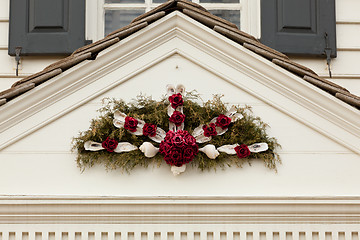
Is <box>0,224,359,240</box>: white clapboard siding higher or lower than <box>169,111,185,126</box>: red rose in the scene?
lower

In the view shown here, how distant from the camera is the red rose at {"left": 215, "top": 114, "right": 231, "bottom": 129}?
11.9 ft

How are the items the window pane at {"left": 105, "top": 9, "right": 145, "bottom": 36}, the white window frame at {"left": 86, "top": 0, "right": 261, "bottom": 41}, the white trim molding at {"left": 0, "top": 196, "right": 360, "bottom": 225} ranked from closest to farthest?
the white trim molding at {"left": 0, "top": 196, "right": 360, "bottom": 225}
the white window frame at {"left": 86, "top": 0, "right": 261, "bottom": 41}
the window pane at {"left": 105, "top": 9, "right": 145, "bottom": 36}

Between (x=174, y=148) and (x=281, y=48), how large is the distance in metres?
1.95

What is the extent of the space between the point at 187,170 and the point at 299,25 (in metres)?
2.13

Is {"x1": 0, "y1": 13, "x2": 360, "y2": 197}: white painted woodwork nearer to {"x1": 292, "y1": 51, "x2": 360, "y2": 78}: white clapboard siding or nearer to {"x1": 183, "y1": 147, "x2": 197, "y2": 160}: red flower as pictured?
{"x1": 183, "y1": 147, "x2": 197, "y2": 160}: red flower

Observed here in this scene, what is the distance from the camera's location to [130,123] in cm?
361

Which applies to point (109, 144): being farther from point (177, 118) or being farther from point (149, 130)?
point (177, 118)

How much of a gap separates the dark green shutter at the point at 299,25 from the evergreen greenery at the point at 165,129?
1.60 metres

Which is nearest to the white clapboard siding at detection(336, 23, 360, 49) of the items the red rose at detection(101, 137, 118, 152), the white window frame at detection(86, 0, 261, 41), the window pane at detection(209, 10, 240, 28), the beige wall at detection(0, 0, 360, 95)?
the beige wall at detection(0, 0, 360, 95)

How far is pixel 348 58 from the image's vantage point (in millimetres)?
5203

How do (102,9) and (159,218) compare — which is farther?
(102,9)

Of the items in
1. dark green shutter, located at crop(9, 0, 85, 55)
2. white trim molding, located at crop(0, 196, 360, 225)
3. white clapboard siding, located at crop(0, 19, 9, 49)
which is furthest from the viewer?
white clapboard siding, located at crop(0, 19, 9, 49)

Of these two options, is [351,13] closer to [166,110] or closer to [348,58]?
[348,58]

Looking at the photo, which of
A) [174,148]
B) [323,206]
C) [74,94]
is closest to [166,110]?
[174,148]
